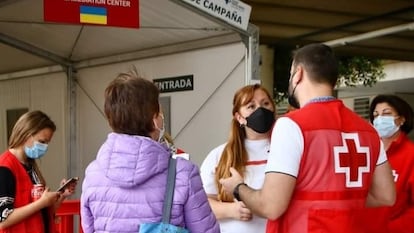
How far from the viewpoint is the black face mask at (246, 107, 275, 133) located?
9.45 ft

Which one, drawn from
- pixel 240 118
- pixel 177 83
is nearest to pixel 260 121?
pixel 240 118

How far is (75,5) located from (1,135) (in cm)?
371

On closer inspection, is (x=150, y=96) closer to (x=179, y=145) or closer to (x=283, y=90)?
(x=179, y=145)

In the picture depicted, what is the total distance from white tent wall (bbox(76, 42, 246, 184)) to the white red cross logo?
3087 mm

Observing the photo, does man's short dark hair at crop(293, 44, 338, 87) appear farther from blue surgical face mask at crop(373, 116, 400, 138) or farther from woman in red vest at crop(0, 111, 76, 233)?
woman in red vest at crop(0, 111, 76, 233)

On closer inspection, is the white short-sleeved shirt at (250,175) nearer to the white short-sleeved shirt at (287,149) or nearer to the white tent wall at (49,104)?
the white short-sleeved shirt at (287,149)

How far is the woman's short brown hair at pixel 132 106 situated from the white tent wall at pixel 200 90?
10.9 feet

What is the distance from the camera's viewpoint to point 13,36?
6.58m

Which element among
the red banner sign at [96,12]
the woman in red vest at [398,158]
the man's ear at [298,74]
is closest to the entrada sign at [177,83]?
the red banner sign at [96,12]

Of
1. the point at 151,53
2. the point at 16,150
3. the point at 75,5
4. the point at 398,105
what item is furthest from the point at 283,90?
the point at 16,150

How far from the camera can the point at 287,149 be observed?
204 centimetres

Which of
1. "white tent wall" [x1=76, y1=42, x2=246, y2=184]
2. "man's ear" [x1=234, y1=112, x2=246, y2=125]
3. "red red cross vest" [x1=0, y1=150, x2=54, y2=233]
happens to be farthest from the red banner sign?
"man's ear" [x1=234, y1=112, x2=246, y2=125]

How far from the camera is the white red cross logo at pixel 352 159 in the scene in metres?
2.10

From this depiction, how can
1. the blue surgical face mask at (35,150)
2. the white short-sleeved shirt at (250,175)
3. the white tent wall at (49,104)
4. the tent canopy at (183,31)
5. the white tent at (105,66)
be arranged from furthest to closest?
the white tent wall at (49,104) → the tent canopy at (183,31) → the white tent at (105,66) → the blue surgical face mask at (35,150) → the white short-sleeved shirt at (250,175)
